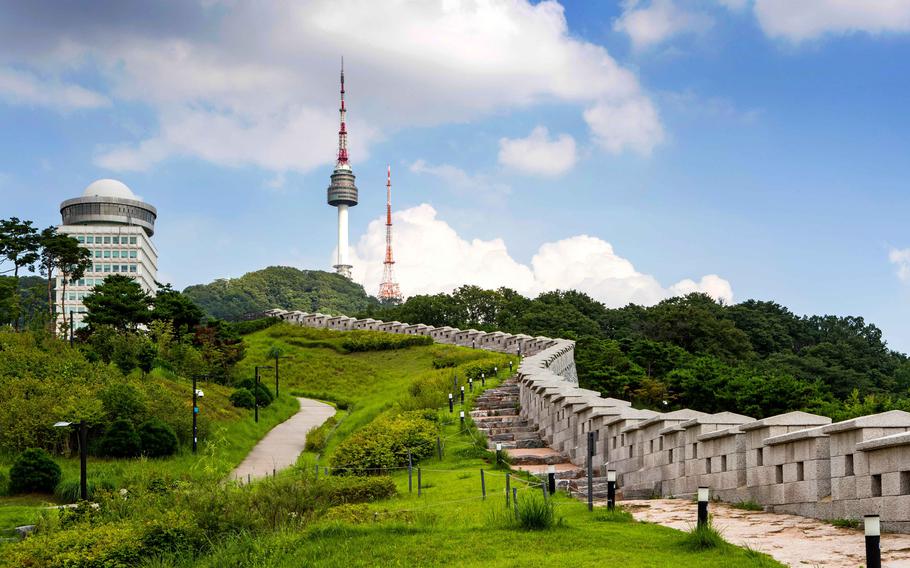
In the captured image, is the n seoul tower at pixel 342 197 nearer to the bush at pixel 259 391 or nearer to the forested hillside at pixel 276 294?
the forested hillside at pixel 276 294

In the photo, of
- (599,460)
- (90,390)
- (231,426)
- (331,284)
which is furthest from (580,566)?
(331,284)

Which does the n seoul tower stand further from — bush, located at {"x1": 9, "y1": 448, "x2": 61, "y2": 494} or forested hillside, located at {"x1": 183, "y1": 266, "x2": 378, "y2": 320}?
bush, located at {"x1": 9, "y1": 448, "x2": 61, "y2": 494}

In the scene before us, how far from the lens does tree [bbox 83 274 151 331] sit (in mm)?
46594

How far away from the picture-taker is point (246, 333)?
76.9m

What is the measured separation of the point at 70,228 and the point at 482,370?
320 feet

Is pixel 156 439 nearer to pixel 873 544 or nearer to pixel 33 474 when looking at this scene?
pixel 33 474

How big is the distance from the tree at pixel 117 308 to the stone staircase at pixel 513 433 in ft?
72.3

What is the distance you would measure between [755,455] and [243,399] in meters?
30.2

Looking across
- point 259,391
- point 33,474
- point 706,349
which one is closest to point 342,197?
point 706,349

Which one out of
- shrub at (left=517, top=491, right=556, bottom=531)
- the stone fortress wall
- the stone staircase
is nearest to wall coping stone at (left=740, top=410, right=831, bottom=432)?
the stone fortress wall

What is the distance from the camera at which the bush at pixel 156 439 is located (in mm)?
27203

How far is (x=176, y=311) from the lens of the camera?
5100 cm

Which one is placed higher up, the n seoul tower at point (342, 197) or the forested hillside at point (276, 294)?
the n seoul tower at point (342, 197)

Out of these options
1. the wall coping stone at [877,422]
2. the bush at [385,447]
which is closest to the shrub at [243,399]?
the bush at [385,447]
